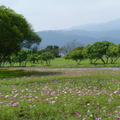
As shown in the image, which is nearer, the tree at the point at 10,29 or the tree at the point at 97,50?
the tree at the point at 10,29

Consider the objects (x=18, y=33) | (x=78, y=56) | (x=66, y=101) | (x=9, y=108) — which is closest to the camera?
(x=9, y=108)

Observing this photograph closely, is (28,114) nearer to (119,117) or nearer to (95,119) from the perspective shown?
(95,119)

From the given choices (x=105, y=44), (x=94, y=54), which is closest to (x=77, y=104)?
(x=94, y=54)

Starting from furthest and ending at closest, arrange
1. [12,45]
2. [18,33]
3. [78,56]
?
[78,56] → [12,45] → [18,33]

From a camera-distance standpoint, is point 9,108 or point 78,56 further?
point 78,56

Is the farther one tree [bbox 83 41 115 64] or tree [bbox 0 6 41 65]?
tree [bbox 83 41 115 64]

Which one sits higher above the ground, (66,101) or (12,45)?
(12,45)

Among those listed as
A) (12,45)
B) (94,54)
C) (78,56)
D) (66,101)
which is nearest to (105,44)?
(94,54)

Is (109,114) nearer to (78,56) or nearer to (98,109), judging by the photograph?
(98,109)

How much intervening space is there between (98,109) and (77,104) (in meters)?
1.42

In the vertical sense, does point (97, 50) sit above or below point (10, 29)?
below

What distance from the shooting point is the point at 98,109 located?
8.95 meters

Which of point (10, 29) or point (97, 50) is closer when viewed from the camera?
point (10, 29)

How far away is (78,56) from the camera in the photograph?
80.6 metres
